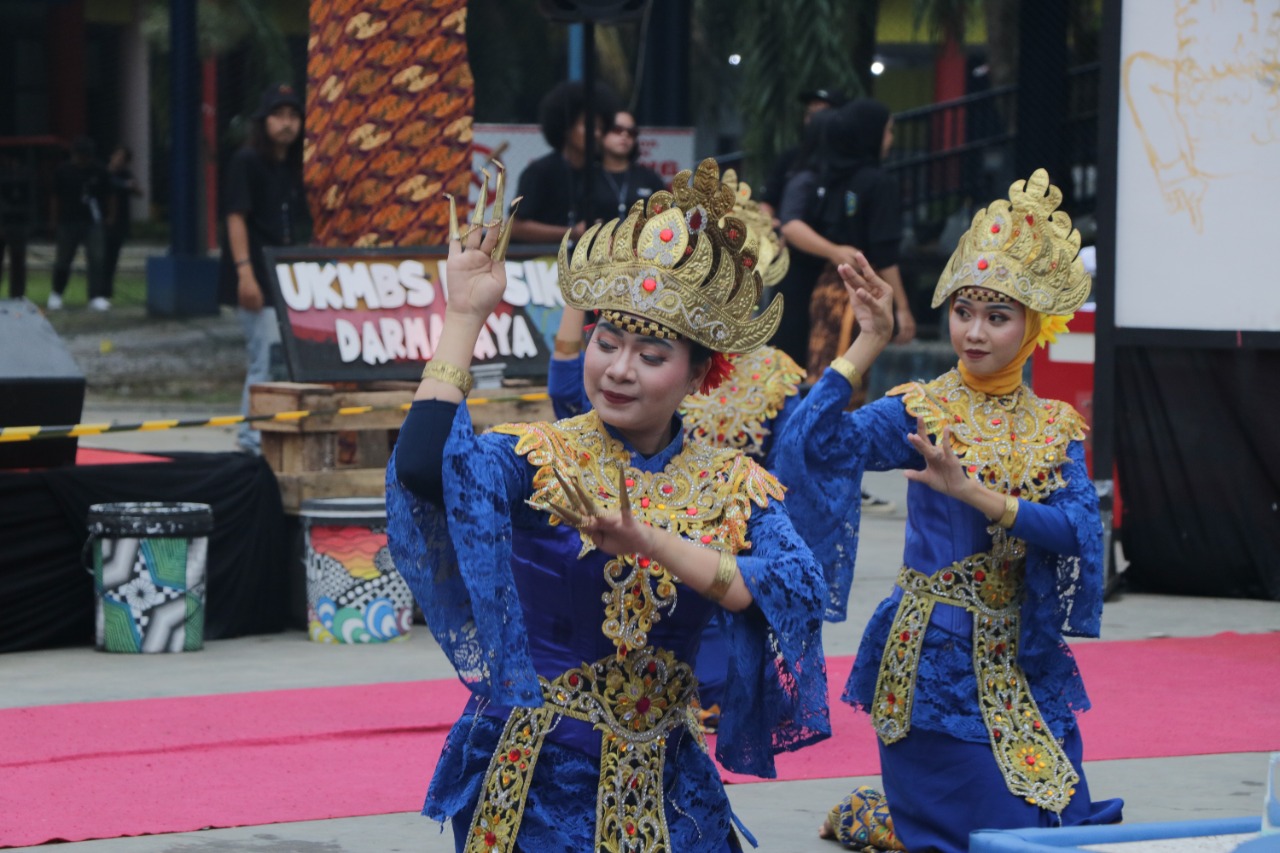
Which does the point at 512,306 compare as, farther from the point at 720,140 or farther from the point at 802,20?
the point at 720,140

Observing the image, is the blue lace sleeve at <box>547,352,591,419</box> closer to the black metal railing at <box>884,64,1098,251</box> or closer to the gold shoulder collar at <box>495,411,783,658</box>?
the gold shoulder collar at <box>495,411,783,658</box>

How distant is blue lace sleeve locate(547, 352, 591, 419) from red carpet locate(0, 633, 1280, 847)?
1157 mm

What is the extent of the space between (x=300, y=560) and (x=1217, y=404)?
414cm

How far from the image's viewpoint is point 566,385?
18.6ft

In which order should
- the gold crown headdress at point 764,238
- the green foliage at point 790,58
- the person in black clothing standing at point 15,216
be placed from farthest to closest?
the person in black clothing standing at point 15,216, the green foliage at point 790,58, the gold crown headdress at point 764,238

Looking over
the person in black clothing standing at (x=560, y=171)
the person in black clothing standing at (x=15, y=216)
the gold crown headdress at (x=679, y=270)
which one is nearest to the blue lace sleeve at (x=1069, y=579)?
the gold crown headdress at (x=679, y=270)

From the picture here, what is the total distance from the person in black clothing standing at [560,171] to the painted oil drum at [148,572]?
2.98 metres

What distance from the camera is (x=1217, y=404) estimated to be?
8.77 metres

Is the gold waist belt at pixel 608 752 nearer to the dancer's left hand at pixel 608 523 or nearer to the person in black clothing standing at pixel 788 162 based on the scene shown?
the dancer's left hand at pixel 608 523

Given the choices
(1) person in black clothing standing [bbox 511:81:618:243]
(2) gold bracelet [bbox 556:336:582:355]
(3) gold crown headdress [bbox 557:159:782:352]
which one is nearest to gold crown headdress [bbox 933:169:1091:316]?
(2) gold bracelet [bbox 556:336:582:355]

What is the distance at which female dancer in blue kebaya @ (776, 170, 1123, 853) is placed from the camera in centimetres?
474

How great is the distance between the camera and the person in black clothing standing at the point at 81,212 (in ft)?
68.2

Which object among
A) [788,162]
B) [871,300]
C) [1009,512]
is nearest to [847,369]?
[871,300]

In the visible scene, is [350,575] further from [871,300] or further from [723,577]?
[723,577]
